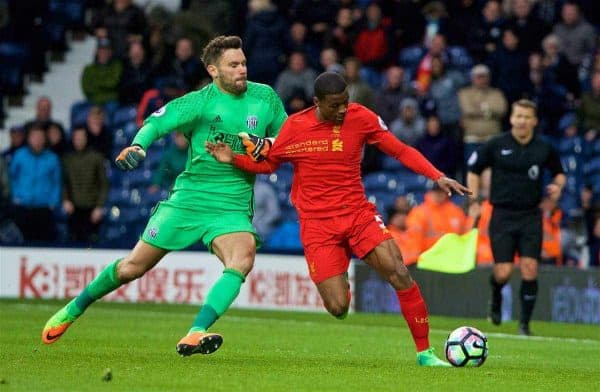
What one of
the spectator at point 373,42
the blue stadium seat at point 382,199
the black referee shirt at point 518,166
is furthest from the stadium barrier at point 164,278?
the spectator at point 373,42

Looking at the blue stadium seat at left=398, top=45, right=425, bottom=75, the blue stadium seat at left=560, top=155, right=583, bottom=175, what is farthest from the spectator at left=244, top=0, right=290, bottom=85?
the blue stadium seat at left=560, top=155, right=583, bottom=175

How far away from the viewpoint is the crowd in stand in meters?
20.7

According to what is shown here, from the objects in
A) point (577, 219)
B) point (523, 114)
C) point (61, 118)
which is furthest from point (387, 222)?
point (61, 118)

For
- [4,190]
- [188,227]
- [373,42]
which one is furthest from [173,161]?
[188,227]

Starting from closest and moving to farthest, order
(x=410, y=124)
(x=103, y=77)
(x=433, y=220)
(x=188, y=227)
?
(x=188, y=227)
(x=433, y=220)
(x=410, y=124)
(x=103, y=77)

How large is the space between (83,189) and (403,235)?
4.97 metres

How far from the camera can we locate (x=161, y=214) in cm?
1145

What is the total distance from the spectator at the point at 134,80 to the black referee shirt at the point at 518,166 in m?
9.64

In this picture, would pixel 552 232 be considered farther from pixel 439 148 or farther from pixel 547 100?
pixel 547 100

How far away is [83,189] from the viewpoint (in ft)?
72.7

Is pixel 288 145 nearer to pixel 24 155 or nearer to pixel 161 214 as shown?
pixel 161 214

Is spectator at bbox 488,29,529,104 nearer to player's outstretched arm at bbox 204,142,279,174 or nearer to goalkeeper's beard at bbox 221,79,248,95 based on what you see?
A: goalkeeper's beard at bbox 221,79,248,95

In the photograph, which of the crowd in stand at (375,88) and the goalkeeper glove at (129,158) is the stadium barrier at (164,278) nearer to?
the crowd in stand at (375,88)

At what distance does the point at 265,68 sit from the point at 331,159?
12.5 meters
